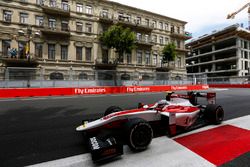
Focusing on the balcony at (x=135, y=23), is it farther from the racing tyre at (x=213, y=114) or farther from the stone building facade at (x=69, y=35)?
the racing tyre at (x=213, y=114)

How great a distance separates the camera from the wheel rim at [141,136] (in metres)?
2.47

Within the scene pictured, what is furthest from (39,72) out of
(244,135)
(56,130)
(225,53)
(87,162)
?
(225,53)

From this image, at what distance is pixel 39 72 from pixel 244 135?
14.2 meters

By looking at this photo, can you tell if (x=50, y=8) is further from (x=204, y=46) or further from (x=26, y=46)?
(x=204, y=46)

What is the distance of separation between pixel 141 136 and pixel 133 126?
0.26 metres

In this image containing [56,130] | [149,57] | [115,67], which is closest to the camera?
[56,130]

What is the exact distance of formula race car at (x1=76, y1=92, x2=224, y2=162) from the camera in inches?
86.2

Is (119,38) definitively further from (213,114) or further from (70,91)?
(213,114)

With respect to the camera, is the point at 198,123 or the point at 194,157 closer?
the point at 194,157

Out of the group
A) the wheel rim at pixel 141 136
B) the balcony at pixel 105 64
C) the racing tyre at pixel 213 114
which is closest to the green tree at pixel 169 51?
the balcony at pixel 105 64

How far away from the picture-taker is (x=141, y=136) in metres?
2.53

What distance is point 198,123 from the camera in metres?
3.72

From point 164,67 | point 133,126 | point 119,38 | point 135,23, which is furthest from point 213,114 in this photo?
point 135,23

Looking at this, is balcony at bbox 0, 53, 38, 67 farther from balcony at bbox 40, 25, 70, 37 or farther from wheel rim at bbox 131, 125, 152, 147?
wheel rim at bbox 131, 125, 152, 147
